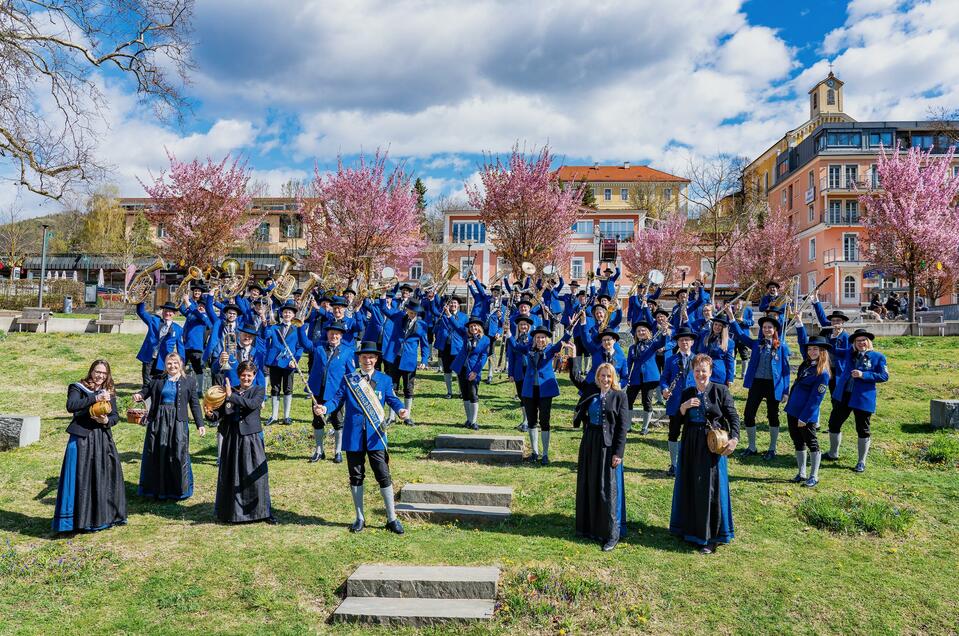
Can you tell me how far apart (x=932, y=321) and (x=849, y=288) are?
79.5ft

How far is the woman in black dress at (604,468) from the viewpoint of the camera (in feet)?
22.1

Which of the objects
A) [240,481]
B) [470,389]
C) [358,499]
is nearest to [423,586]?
[358,499]

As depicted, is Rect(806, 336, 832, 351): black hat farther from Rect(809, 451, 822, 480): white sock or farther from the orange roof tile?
the orange roof tile

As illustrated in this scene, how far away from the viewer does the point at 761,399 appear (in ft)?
32.1

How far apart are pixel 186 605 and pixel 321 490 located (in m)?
A: 2.79

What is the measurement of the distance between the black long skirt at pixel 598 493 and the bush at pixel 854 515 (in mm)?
2401

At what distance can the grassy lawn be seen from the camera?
5.43 meters

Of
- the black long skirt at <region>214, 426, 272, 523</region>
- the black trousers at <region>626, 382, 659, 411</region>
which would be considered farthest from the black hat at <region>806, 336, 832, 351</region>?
the black long skirt at <region>214, 426, 272, 523</region>

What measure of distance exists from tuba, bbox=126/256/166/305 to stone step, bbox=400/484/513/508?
7.78 meters

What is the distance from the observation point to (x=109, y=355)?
17.6 meters

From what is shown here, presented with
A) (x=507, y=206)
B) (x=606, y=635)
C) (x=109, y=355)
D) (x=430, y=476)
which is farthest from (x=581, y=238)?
(x=606, y=635)

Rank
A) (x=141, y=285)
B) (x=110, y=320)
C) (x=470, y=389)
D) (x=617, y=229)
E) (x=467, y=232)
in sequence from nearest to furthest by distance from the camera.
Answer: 1. (x=470, y=389)
2. (x=141, y=285)
3. (x=110, y=320)
4. (x=617, y=229)
5. (x=467, y=232)

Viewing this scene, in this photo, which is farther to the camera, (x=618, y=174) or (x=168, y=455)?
(x=618, y=174)

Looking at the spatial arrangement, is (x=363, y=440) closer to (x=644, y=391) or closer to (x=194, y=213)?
(x=644, y=391)
